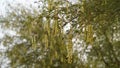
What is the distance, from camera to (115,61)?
38.8ft

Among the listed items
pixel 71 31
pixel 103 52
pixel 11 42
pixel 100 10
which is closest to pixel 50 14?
pixel 71 31

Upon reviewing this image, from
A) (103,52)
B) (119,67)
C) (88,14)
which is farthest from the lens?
(103,52)

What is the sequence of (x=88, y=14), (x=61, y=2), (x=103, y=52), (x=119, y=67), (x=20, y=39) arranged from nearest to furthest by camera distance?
(x=88, y=14)
(x=61, y=2)
(x=119, y=67)
(x=103, y=52)
(x=20, y=39)

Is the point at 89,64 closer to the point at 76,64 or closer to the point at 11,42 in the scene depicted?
the point at 76,64

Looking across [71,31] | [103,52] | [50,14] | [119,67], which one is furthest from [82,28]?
[103,52]

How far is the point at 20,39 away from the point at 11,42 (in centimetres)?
59

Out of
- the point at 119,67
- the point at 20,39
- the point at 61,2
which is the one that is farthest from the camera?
the point at 20,39

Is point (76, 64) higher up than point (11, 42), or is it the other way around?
point (11, 42)

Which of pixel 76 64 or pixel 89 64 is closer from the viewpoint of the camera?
pixel 89 64

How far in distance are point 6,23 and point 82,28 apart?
8.43m

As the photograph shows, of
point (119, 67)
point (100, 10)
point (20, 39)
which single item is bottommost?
point (119, 67)

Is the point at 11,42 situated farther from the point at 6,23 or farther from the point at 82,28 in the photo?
the point at 82,28

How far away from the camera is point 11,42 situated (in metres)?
13.4

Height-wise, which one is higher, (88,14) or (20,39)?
(20,39)
